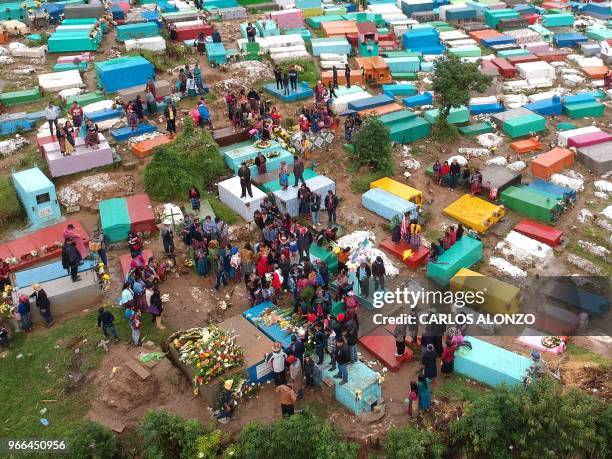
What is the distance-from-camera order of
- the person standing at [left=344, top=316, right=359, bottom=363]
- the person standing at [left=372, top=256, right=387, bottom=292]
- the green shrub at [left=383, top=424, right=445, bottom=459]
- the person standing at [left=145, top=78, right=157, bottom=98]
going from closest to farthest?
the green shrub at [left=383, top=424, right=445, bottom=459] → the person standing at [left=344, top=316, right=359, bottom=363] → the person standing at [left=372, top=256, right=387, bottom=292] → the person standing at [left=145, top=78, right=157, bottom=98]

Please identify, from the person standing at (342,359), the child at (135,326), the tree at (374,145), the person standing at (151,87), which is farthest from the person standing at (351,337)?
the person standing at (151,87)

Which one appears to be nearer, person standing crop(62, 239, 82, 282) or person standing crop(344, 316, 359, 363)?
person standing crop(344, 316, 359, 363)

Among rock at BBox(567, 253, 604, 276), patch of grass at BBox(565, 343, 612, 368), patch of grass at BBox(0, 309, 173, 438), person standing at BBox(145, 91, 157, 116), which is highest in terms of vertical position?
person standing at BBox(145, 91, 157, 116)

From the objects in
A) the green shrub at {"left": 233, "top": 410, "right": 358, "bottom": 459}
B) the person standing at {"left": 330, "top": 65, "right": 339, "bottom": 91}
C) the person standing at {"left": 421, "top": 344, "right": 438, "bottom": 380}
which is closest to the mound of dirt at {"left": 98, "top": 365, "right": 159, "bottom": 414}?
the green shrub at {"left": 233, "top": 410, "right": 358, "bottom": 459}

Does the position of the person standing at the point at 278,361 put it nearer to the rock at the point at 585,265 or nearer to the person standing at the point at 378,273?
the person standing at the point at 378,273

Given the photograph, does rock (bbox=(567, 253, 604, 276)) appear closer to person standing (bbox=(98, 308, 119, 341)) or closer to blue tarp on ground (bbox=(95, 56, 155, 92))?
person standing (bbox=(98, 308, 119, 341))

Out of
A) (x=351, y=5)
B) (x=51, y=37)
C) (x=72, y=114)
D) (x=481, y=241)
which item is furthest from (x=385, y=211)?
(x=351, y=5)

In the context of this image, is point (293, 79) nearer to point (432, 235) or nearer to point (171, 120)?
point (171, 120)
